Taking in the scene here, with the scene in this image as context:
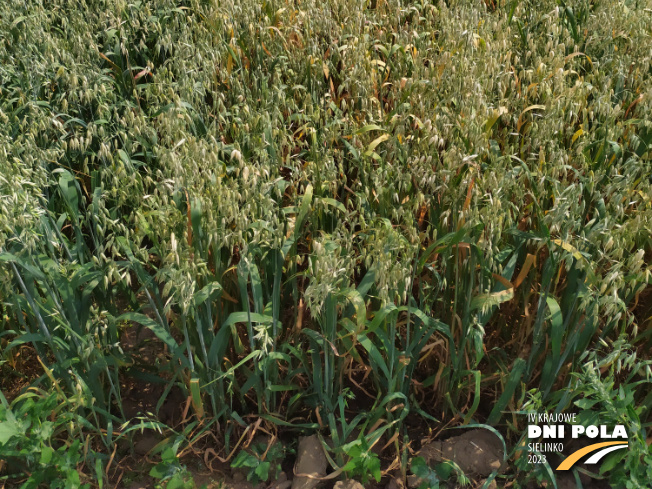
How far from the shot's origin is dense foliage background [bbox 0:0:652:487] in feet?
6.25

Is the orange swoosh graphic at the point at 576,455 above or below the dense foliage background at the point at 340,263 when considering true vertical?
below

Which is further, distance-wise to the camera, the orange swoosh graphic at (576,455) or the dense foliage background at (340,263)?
the orange swoosh graphic at (576,455)

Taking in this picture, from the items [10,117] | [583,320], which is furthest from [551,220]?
[10,117]

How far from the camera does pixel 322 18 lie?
297 centimetres

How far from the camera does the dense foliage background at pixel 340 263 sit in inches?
75.0

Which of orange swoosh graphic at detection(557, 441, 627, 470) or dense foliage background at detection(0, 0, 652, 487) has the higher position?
dense foliage background at detection(0, 0, 652, 487)

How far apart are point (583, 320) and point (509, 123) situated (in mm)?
1074

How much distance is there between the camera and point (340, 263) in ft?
6.19

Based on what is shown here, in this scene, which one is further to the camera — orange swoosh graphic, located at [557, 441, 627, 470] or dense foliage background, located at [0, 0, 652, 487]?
orange swoosh graphic, located at [557, 441, 627, 470]

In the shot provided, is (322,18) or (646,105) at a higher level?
(322,18)

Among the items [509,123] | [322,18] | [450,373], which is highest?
[322,18]

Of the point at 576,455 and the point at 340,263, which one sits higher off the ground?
the point at 340,263

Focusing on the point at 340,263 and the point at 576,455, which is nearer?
the point at 340,263

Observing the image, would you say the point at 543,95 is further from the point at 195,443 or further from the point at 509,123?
the point at 195,443
